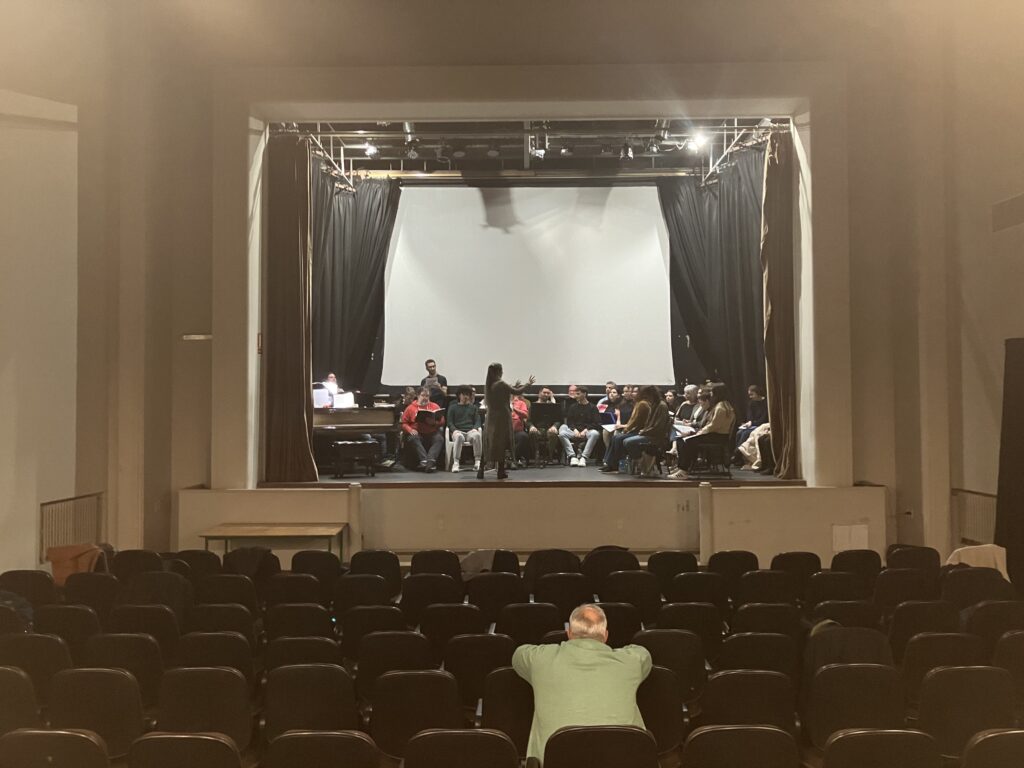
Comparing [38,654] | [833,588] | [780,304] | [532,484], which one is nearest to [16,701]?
[38,654]

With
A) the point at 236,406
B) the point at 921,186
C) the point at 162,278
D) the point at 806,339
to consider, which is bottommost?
the point at 236,406

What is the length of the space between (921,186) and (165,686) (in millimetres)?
7637

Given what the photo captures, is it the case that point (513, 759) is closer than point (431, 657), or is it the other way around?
point (513, 759)

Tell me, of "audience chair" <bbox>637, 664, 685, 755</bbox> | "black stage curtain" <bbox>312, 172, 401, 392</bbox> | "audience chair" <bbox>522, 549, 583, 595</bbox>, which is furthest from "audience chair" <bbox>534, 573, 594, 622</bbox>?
"black stage curtain" <bbox>312, 172, 401, 392</bbox>

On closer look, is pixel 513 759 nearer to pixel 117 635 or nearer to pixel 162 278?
pixel 117 635

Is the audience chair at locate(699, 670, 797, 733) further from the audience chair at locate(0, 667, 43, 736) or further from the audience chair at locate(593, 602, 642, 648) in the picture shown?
the audience chair at locate(0, 667, 43, 736)

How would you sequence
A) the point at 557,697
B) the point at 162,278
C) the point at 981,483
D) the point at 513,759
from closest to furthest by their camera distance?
1. the point at 513,759
2. the point at 557,697
3. the point at 981,483
4. the point at 162,278

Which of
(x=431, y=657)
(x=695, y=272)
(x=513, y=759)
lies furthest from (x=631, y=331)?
(x=513, y=759)

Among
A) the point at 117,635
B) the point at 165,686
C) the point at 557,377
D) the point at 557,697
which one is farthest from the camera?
the point at 557,377

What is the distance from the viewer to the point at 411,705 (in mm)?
3215

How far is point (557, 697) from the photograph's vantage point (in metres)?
2.86

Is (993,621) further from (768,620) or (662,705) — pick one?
(662,705)

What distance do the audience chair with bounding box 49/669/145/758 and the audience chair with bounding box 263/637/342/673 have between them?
598 mm

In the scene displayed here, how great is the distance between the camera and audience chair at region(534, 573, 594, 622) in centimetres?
494
